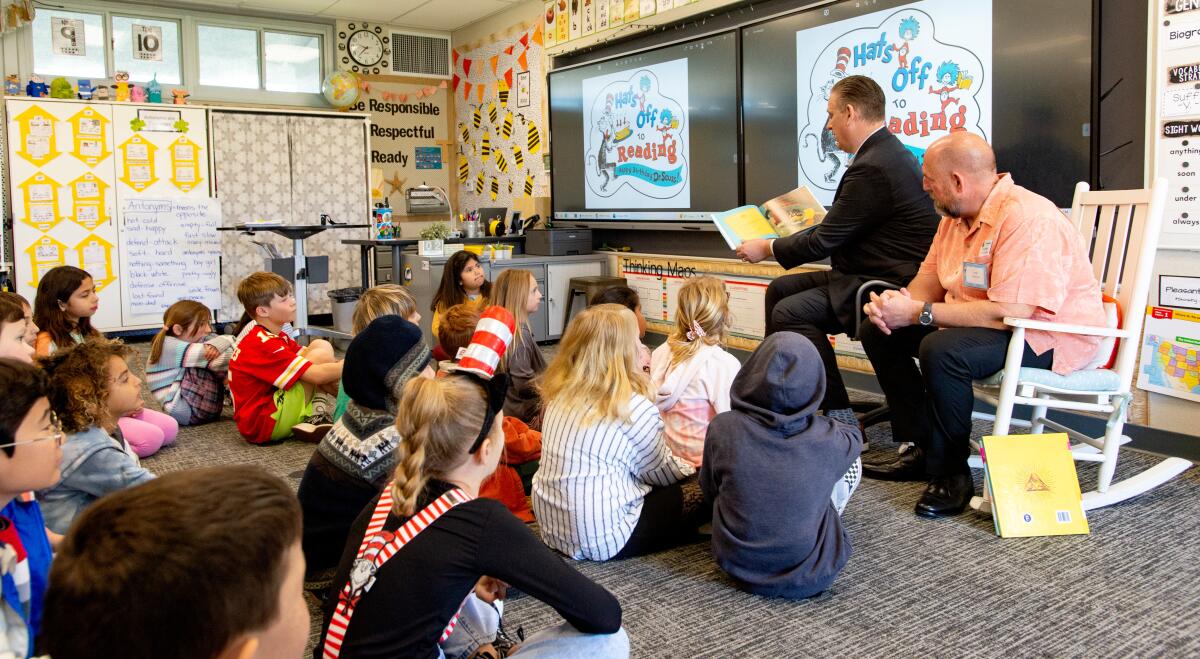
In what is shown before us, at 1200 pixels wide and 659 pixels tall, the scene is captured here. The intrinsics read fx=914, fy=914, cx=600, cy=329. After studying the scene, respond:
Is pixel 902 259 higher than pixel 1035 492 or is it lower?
higher

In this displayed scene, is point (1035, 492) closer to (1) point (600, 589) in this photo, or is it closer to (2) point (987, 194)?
(2) point (987, 194)

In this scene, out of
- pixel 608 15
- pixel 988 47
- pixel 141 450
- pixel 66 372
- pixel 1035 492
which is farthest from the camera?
pixel 608 15

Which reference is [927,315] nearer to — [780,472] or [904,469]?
[904,469]

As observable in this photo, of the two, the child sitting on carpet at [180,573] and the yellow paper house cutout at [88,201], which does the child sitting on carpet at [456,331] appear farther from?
the yellow paper house cutout at [88,201]

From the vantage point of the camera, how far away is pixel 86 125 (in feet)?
22.9

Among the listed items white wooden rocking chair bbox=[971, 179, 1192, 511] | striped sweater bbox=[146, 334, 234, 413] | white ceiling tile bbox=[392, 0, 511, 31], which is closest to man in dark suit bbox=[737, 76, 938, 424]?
white wooden rocking chair bbox=[971, 179, 1192, 511]

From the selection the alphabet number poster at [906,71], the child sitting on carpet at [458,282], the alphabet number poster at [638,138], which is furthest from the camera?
the alphabet number poster at [638,138]

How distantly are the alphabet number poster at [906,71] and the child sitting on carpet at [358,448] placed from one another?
107 inches

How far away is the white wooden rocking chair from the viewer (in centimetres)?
275

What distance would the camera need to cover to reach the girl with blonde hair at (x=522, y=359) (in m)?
3.45

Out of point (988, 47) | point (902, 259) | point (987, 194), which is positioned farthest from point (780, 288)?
point (988, 47)

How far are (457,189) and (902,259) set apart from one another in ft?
20.7

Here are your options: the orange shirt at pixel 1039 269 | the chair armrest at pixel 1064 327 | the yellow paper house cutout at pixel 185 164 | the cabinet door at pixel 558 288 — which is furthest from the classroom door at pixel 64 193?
the chair armrest at pixel 1064 327

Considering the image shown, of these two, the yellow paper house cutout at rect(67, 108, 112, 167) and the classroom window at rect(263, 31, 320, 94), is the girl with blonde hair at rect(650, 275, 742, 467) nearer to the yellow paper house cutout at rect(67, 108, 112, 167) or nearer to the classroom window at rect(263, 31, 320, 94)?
the yellow paper house cutout at rect(67, 108, 112, 167)
